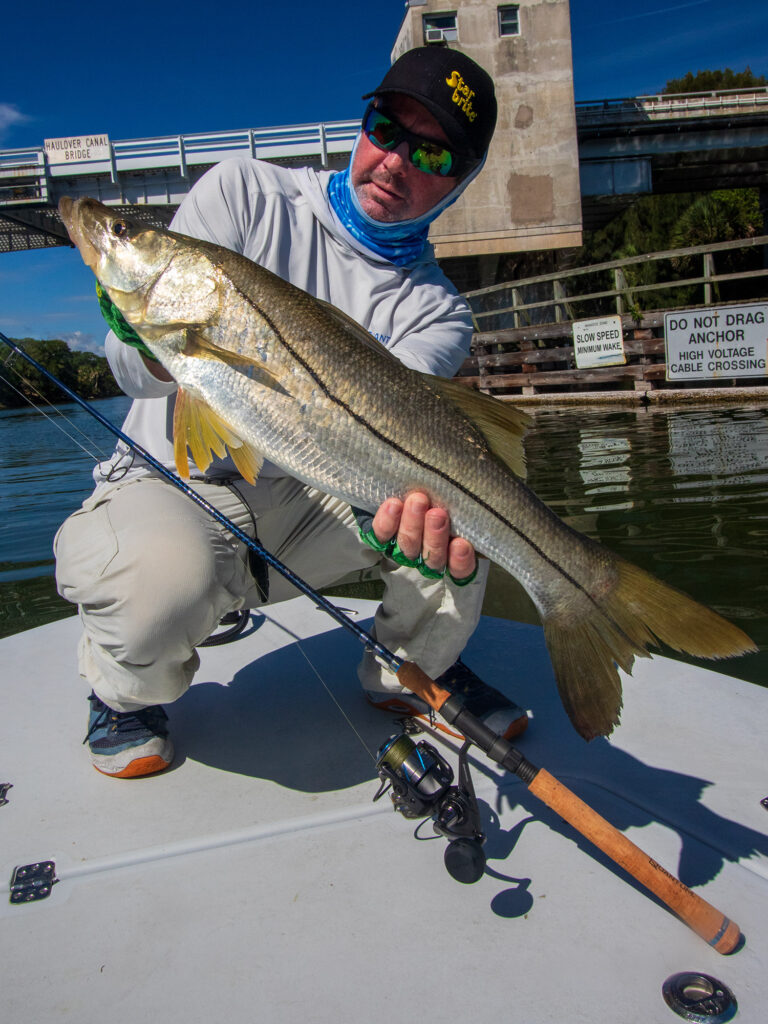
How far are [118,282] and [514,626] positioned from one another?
8.29ft

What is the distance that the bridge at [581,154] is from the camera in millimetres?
32938

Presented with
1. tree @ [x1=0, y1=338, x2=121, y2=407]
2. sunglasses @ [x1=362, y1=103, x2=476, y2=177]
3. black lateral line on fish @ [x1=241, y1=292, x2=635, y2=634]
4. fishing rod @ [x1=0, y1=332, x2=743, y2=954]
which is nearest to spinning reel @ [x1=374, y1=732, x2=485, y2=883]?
fishing rod @ [x1=0, y1=332, x2=743, y2=954]

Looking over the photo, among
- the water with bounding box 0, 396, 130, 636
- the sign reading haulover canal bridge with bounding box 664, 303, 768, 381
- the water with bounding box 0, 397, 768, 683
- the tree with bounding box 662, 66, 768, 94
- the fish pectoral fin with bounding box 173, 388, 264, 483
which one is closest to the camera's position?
the fish pectoral fin with bounding box 173, 388, 264, 483

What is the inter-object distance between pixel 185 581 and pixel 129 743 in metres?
0.69

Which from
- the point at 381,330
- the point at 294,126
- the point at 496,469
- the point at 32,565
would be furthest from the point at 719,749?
the point at 294,126

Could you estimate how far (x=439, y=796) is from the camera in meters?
1.99

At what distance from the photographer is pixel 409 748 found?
2.13m

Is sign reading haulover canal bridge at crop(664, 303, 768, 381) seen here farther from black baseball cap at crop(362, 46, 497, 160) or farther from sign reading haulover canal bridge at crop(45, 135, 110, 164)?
sign reading haulover canal bridge at crop(45, 135, 110, 164)

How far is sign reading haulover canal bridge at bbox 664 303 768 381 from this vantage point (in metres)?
11.7

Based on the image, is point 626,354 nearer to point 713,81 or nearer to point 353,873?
point 353,873

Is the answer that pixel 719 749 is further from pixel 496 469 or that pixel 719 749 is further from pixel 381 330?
pixel 381 330

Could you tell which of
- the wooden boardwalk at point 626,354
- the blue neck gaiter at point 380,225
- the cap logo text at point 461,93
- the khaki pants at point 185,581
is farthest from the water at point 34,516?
the wooden boardwalk at point 626,354

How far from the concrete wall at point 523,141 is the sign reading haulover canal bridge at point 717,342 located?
20706mm

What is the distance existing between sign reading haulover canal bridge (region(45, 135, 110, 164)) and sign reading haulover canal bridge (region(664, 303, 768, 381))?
30032 millimetres
